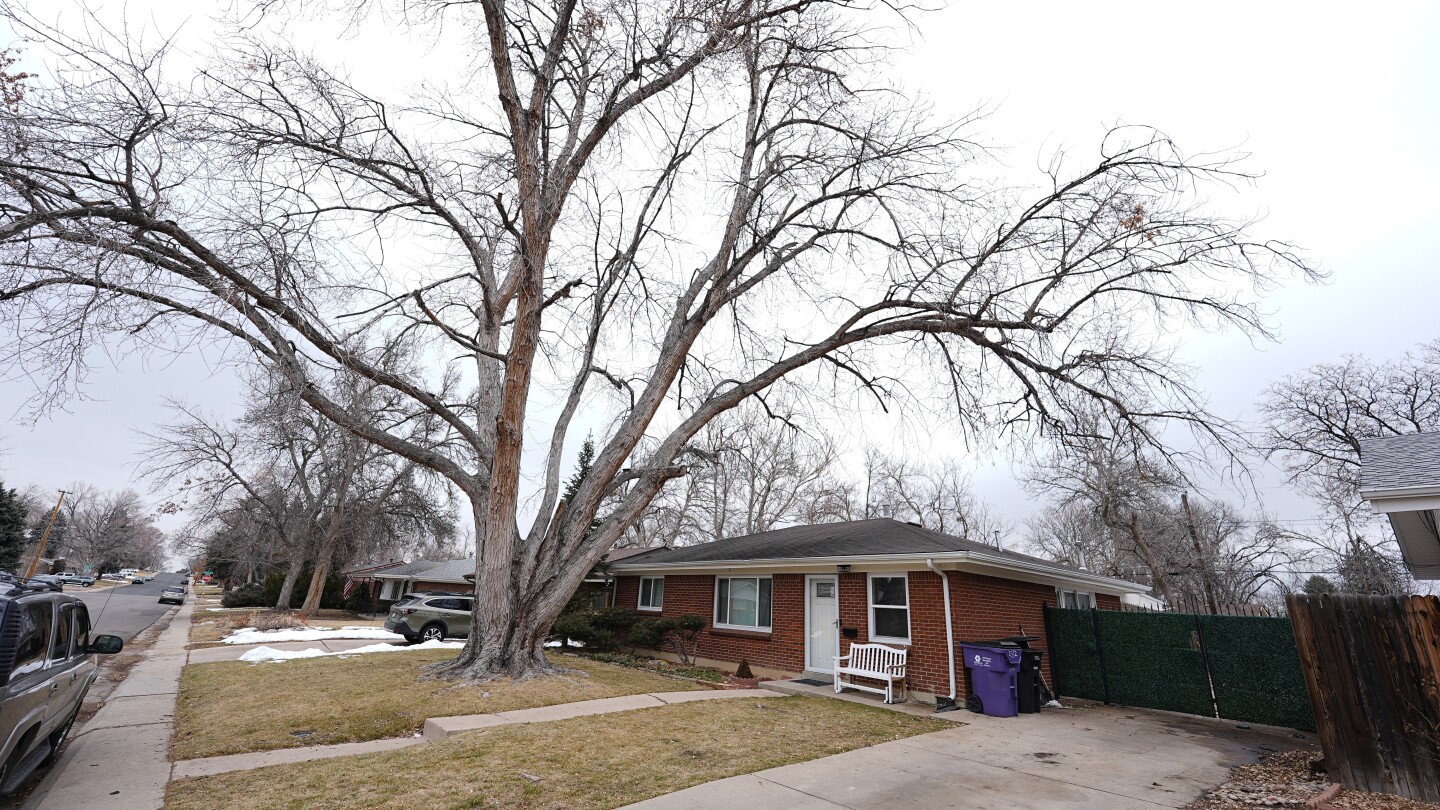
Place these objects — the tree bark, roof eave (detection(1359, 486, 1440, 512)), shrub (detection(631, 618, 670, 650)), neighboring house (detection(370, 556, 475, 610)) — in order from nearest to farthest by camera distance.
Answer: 1. roof eave (detection(1359, 486, 1440, 512))
2. shrub (detection(631, 618, 670, 650))
3. the tree bark
4. neighboring house (detection(370, 556, 475, 610))

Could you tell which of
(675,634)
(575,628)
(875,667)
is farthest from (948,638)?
(575,628)

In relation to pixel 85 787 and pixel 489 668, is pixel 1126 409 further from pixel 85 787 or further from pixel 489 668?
pixel 85 787

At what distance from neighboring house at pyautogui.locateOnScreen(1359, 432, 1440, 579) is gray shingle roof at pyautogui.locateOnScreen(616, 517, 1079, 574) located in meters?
5.32

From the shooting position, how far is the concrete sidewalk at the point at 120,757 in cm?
508

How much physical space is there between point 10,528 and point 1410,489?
6540 centimetres

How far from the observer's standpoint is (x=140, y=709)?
28.5 feet

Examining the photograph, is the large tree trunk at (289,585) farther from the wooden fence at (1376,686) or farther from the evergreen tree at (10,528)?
the wooden fence at (1376,686)

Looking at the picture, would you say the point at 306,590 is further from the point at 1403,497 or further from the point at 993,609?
the point at 1403,497

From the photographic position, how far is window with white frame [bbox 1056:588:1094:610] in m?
14.7

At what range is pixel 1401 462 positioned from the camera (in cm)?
705

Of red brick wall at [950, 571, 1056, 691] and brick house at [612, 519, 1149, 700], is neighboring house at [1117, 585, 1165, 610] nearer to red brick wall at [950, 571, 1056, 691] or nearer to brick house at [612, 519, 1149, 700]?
brick house at [612, 519, 1149, 700]

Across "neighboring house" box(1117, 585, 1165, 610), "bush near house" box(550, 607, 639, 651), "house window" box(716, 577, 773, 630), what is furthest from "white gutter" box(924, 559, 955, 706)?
"neighboring house" box(1117, 585, 1165, 610)

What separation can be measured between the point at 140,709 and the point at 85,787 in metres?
4.30

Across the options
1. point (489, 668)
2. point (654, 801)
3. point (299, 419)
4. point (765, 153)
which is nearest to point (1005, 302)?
point (765, 153)
